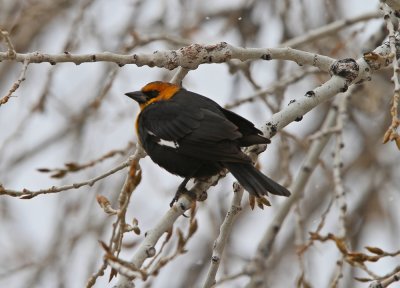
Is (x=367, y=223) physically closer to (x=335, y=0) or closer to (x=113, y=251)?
(x=335, y=0)

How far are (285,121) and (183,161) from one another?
2.10 ft

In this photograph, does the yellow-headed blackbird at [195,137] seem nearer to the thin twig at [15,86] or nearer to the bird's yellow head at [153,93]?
the bird's yellow head at [153,93]

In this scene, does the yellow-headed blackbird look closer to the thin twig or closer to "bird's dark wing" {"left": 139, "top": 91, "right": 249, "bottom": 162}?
"bird's dark wing" {"left": 139, "top": 91, "right": 249, "bottom": 162}

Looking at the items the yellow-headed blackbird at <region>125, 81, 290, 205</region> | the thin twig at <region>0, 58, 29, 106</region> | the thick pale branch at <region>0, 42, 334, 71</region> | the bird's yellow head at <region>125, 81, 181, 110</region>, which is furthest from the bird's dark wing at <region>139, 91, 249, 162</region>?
the thin twig at <region>0, 58, 29, 106</region>

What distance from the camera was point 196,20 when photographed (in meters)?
6.00

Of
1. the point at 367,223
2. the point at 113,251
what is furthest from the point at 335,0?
the point at 113,251

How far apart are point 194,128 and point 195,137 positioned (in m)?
0.06

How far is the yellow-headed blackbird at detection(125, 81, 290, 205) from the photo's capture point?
10.4 feet

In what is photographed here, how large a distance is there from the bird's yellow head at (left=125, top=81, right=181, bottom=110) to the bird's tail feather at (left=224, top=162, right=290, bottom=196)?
0.80 metres

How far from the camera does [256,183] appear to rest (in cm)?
301

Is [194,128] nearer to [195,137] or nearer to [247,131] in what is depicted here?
[195,137]

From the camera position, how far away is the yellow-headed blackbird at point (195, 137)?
318 cm

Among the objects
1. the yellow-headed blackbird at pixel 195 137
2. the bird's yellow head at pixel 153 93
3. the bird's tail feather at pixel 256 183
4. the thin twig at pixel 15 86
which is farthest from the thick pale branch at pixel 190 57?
the bird's yellow head at pixel 153 93

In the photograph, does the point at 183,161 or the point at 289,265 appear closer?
the point at 183,161
